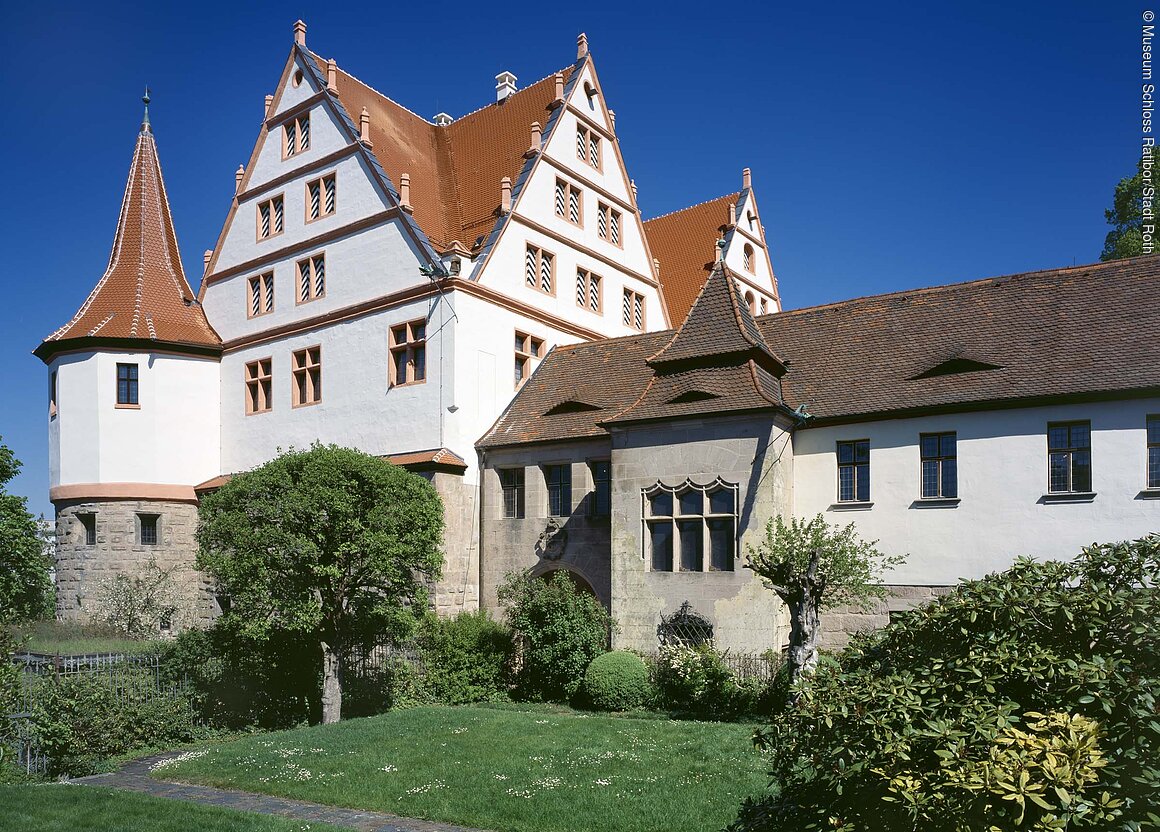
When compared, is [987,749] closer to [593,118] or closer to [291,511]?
[291,511]

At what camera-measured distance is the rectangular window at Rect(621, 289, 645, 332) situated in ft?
106

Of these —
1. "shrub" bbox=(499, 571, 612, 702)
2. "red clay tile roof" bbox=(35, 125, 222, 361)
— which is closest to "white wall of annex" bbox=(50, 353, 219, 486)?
"red clay tile roof" bbox=(35, 125, 222, 361)

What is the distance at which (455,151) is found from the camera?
32344mm

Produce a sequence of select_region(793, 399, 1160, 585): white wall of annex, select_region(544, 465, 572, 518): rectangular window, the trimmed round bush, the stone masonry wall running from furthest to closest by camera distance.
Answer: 1. the stone masonry wall
2. select_region(544, 465, 572, 518): rectangular window
3. the trimmed round bush
4. select_region(793, 399, 1160, 585): white wall of annex

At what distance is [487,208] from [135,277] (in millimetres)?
13188

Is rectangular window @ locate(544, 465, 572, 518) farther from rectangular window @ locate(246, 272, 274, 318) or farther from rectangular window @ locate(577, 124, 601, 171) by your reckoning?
rectangular window @ locate(246, 272, 274, 318)

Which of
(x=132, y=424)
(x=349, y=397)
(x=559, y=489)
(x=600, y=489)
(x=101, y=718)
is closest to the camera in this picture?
(x=101, y=718)

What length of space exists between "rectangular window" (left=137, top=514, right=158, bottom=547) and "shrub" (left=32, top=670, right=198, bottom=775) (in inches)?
469

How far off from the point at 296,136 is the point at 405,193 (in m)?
5.47

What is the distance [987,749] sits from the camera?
601 cm

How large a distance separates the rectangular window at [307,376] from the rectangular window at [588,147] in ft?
33.8

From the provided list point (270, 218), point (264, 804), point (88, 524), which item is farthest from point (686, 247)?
point (264, 804)

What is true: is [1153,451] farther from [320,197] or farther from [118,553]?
[118,553]

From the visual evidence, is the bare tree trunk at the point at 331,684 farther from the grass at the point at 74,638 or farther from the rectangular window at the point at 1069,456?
the rectangular window at the point at 1069,456
